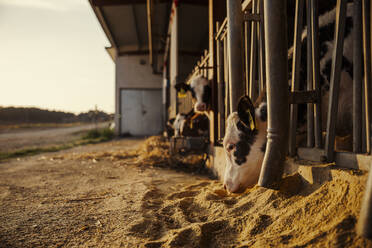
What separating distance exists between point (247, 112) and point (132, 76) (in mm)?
13602

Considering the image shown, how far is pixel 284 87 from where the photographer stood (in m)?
1.68

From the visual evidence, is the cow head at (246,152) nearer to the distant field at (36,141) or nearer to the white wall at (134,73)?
the distant field at (36,141)

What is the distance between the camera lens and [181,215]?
1.85 metres

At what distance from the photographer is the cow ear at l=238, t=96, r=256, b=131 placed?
6.04 ft

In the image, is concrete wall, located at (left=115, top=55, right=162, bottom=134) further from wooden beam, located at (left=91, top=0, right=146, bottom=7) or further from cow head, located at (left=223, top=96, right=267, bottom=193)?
cow head, located at (left=223, top=96, right=267, bottom=193)

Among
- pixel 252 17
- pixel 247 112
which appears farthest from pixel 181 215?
pixel 252 17

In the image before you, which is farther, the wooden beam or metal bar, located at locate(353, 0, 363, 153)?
the wooden beam

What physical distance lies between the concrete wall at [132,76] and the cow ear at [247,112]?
13.3 metres

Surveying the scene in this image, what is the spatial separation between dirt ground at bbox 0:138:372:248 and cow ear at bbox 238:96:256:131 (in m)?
0.43

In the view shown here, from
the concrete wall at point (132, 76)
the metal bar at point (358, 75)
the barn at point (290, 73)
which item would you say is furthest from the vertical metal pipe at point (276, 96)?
the concrete wall at point (132, 76)

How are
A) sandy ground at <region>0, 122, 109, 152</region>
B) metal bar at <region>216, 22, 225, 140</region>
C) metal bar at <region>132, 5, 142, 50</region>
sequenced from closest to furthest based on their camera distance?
metal bar at <region>216, 22, 225, 140</region> < sandy ground at <region>0, 122, 109, 152</region> < metal bar at <region>132, 5, 142, 50</region>

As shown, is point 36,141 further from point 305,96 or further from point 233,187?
point 305,96

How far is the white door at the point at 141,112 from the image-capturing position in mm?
14773

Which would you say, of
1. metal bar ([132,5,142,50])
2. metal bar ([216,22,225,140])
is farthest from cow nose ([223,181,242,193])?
metal bar ([132,5,142,50])
